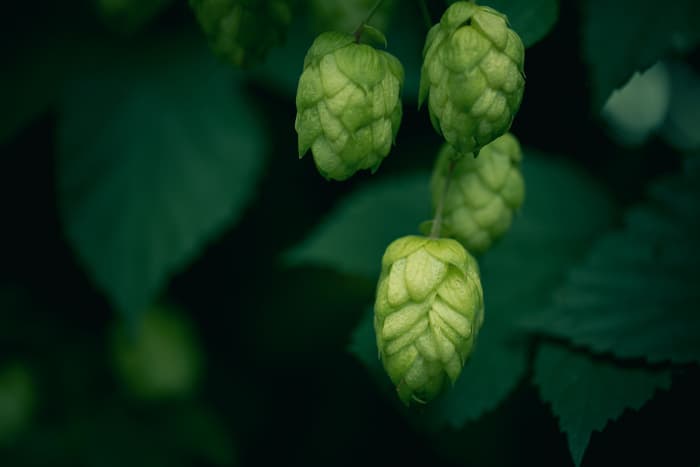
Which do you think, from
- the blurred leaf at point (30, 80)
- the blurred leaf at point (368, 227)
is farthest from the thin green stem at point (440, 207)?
the blurred leaf at point (30, 80)

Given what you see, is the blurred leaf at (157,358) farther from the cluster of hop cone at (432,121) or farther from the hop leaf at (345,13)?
the cluster of hop cone at (432,121)

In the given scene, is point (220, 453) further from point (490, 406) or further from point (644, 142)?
point (644, 142)

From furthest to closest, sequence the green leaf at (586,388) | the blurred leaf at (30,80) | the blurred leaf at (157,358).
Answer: the blurred leaf at (157,358), the blurred leaf at (30,80), the green leaf at (586,388)

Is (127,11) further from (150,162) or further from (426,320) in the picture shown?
(426,320)

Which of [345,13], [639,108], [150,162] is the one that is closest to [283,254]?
[150,162]

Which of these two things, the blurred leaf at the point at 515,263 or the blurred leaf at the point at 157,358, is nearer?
the blurred leaf at the point at 515,263

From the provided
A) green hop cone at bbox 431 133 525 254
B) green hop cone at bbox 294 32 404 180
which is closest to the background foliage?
green hop cone at bbox 431 133 525 254
